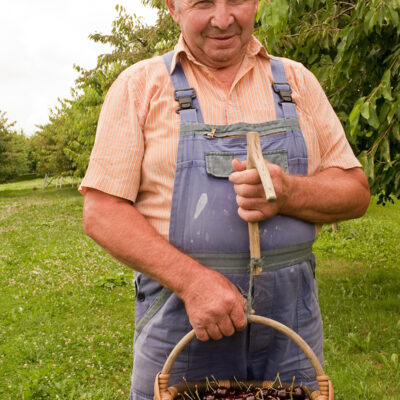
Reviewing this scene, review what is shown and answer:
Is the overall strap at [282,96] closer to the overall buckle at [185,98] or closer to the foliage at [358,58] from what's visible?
the overall buckle at [185,98]

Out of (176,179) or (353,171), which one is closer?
(176,179)

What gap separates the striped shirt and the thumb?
24 cm

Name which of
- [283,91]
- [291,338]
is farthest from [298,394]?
A: [283,91]

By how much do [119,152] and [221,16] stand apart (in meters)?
0.65

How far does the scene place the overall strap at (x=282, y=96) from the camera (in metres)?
2.18

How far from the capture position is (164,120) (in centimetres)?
208

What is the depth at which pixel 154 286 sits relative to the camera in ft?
7.06

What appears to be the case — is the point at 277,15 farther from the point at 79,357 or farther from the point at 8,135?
the point at 8,135

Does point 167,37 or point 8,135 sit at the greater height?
point 167,37

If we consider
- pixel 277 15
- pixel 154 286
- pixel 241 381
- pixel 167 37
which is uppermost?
pixel 167 37

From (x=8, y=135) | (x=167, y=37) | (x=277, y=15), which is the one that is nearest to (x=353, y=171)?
(x=277, y=15)

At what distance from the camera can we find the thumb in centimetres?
192

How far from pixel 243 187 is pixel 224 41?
0.63m

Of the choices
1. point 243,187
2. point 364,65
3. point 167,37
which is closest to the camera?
point 243,187
